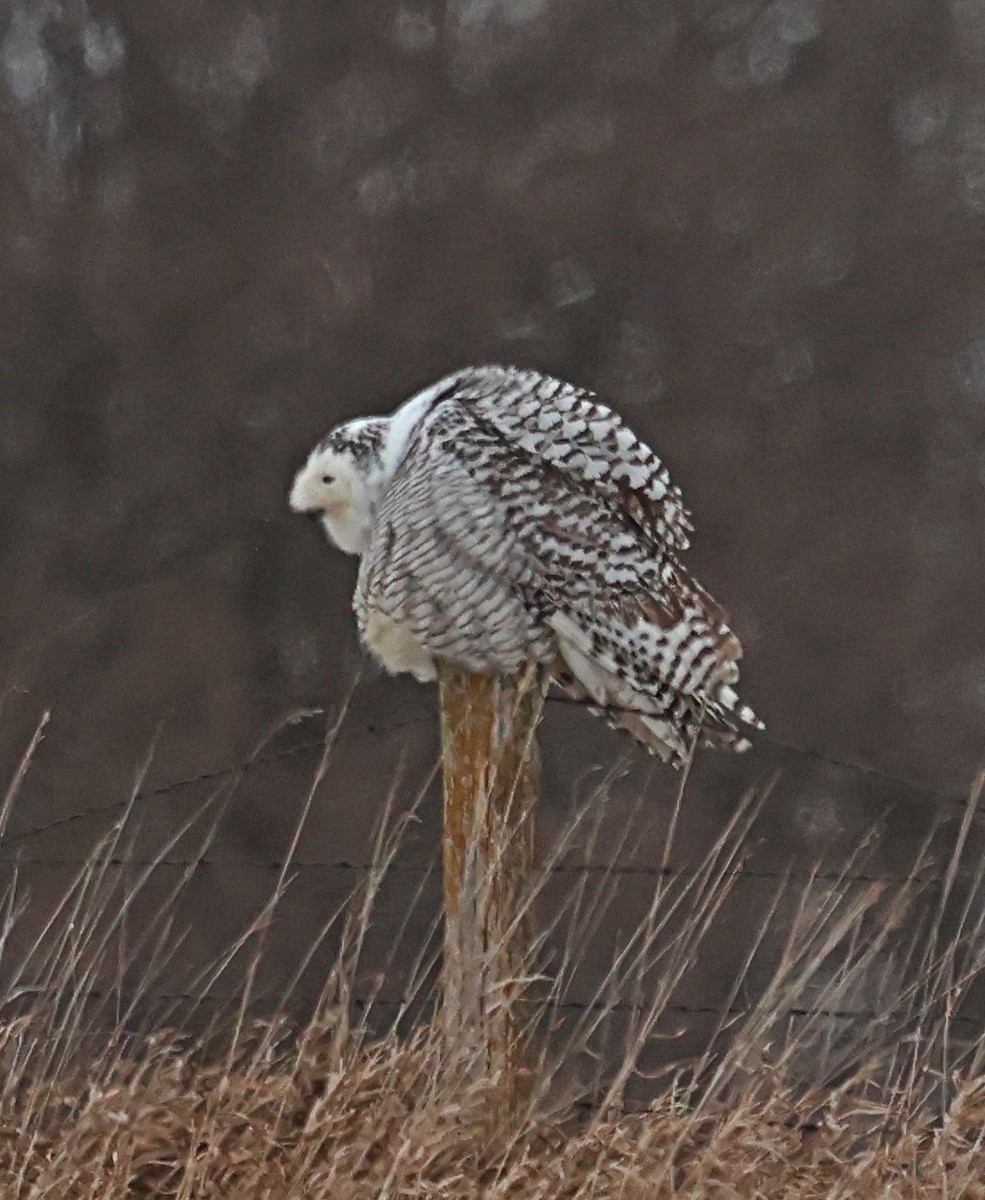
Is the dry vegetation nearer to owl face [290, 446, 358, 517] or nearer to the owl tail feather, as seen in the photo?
the owl tail feather

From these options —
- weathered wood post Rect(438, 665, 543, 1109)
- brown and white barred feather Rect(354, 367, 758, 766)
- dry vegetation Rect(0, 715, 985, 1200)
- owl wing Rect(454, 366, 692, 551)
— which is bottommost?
dry vegetation Rect(0, 715, 985, 1200)

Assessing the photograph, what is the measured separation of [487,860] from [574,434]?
80 cm

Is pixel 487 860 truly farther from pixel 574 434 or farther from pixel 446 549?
pixel 574 434

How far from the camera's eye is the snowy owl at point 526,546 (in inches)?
127

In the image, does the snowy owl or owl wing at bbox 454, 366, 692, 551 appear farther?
owl wing at bbox 454, 366, 692, 551

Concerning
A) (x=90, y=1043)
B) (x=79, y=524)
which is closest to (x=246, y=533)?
(x=79, y=524)

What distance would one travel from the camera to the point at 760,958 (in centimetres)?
464

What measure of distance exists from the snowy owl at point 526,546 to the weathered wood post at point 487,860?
0.16 metres

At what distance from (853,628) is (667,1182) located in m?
2.51

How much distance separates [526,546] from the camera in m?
3.30

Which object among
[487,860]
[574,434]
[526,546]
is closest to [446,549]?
[526,546]

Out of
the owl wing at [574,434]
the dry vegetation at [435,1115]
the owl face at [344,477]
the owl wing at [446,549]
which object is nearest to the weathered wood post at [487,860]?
the dry vegetation at [435,1115]

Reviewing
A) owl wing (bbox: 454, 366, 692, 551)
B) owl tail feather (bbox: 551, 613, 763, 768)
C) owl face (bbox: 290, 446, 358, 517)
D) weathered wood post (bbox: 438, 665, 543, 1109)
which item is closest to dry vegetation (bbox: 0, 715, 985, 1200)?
weathered wood post (bbox: 438, 665, 543, 1109)

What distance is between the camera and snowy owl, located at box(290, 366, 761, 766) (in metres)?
3.22
